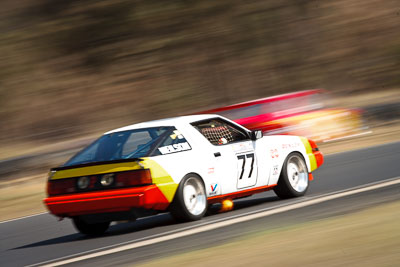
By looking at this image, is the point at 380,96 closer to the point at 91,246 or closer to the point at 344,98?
the point at 344,98

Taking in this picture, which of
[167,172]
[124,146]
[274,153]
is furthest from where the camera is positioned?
[274,153]

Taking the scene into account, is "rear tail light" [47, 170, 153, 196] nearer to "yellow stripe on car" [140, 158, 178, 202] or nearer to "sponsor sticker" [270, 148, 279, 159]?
"yellow stripe on car" [140, 158, 178, 202]

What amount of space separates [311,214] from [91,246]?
2.40 metres

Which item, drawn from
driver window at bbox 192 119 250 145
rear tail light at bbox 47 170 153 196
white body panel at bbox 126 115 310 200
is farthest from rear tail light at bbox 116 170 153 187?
driver window at bbox 192 119 250 145

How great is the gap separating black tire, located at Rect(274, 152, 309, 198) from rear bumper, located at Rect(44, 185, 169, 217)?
6.92ft

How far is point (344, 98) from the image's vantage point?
30.2m

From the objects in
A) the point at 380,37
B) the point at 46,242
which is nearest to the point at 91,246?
the point at 46,242

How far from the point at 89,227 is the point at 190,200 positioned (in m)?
1.30

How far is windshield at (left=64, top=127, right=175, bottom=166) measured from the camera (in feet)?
26.7

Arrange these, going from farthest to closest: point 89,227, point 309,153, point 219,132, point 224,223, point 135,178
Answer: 1. point 309,153
2. point 219,132
3. point 89,227
4. point 224,223
5. point 135,178

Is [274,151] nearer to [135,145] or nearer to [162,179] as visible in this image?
[135,145]

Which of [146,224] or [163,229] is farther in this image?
[146,224]

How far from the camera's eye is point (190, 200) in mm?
8219

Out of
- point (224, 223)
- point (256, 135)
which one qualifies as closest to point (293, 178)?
point (256, 135)
